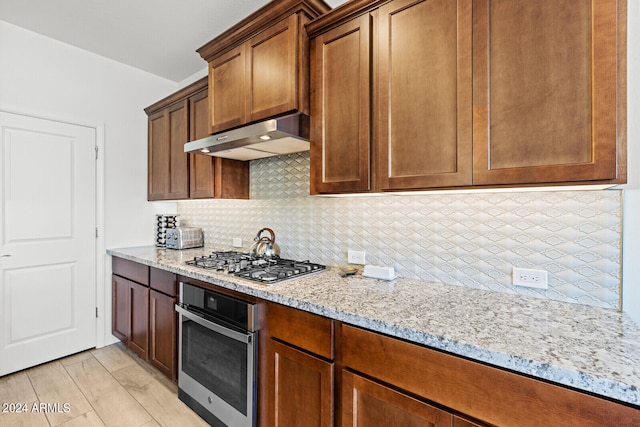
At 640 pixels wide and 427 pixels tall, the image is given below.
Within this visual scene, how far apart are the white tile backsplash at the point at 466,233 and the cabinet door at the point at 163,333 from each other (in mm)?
921

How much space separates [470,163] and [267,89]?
123 cm

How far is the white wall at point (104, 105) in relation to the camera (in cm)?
246

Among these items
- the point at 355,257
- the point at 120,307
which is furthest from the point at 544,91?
the point at 120,307


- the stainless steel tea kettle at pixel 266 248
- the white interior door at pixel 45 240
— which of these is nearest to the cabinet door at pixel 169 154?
the white interior door at pixel 45 240

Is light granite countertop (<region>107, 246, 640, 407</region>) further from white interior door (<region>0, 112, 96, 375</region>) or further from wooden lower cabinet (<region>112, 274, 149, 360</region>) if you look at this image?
white interior door (<region>0, 112, 96, 375</region>)

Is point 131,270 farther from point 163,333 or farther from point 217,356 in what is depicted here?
point 217,356

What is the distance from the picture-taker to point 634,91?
1.04 m

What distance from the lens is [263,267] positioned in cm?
196

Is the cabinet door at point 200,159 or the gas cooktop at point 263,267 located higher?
the cabinet door at point 200,159

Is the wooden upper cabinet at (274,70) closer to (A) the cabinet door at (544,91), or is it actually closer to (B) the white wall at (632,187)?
(A) the cabinet door at (544,91)

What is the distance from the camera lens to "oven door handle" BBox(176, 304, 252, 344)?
5.05 ft

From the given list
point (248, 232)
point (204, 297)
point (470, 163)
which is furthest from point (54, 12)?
A: point (470, 163)

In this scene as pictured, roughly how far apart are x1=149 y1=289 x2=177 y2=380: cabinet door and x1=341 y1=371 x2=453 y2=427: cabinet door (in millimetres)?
1455

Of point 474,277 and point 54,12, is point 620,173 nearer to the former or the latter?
point 474,277
